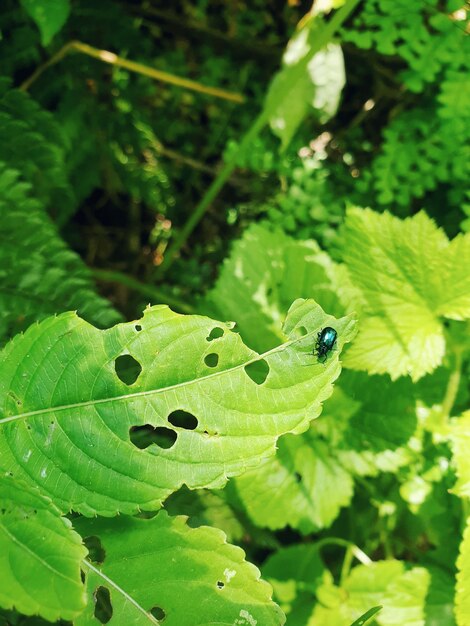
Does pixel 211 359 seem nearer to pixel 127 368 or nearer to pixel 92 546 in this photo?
pixel 127 368

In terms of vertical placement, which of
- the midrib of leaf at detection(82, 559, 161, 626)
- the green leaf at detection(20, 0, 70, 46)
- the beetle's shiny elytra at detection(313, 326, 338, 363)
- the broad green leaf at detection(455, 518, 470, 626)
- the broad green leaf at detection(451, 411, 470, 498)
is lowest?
the midrib of leaf at detection(82, 559, 161, 626)

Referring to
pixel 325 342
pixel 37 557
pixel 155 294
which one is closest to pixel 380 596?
pixel 325 342

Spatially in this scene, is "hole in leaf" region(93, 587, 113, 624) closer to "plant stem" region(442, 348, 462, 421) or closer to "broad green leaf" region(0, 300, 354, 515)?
"broad green leaf" region(0, 300, 354, 515)

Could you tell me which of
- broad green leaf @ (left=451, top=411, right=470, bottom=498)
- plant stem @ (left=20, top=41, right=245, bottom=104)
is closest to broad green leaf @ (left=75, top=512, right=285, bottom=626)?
broad green leaf @ (left=451, top=411, right=470, bottom=498)

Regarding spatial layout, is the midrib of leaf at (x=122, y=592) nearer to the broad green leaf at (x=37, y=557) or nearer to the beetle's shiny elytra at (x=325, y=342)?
the broad green leaf at (x=37, y=557)

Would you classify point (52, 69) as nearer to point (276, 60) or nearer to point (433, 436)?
point (276, 60)

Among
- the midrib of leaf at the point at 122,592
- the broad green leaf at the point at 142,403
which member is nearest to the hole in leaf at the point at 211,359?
the broad green leaf at the point at 142,403
